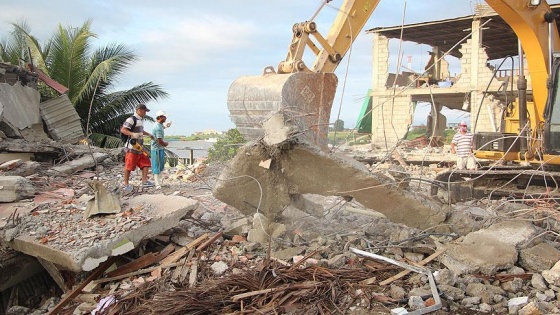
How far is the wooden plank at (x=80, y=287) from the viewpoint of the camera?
462cm

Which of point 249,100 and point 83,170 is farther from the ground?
point 249,100

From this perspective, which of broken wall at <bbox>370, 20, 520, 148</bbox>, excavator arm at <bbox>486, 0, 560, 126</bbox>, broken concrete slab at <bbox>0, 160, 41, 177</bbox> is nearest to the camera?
excavator arm at <bbox>486, 0, 560, 126</bbox>

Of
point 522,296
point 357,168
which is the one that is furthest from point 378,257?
point 522,296

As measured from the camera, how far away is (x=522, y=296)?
396 centimetres

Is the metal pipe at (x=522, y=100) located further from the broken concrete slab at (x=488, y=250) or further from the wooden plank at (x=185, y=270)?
the wooden plank at (x=185, y=270)

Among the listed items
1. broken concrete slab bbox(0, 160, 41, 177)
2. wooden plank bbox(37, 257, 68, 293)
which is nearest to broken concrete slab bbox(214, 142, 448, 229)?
wooden plank bbox(37, 257, 68, 293)

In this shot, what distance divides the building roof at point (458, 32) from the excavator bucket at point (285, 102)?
12.2 m

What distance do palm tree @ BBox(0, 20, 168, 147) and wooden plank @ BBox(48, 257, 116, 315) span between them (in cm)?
1269

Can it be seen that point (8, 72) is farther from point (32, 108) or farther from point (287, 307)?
point (287, 307)

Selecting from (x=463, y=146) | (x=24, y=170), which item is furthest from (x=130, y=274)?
(x=463, y=146)

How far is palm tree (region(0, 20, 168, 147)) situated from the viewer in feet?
56.6

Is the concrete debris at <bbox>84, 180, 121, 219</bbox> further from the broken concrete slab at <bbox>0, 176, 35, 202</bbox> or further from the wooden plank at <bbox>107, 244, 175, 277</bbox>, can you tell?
the broken concrete slab at <bbox>0, 176, 35, 202</bbox>

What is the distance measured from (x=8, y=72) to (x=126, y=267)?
29.9 ft

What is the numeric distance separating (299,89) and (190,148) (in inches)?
421
